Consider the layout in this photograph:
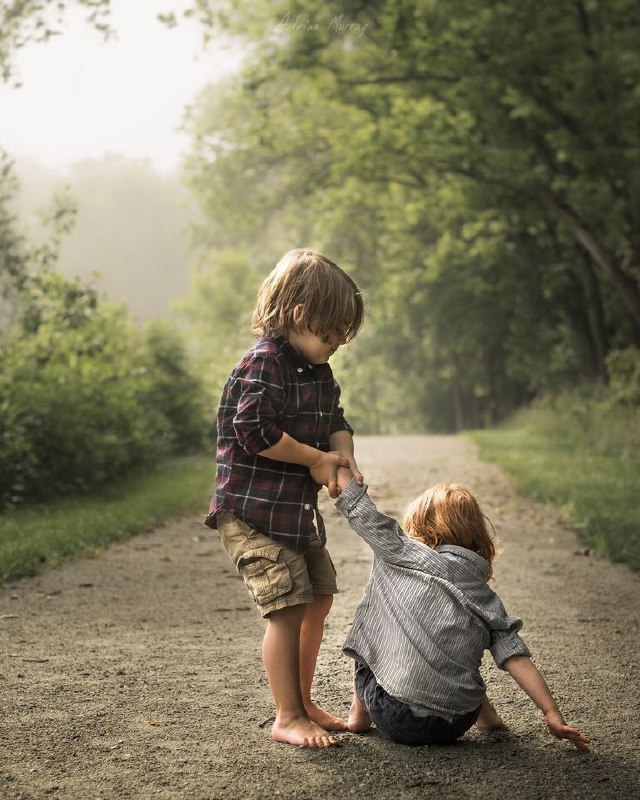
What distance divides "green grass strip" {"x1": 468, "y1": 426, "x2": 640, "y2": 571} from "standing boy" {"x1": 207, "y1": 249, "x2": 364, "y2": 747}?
12.9 ft

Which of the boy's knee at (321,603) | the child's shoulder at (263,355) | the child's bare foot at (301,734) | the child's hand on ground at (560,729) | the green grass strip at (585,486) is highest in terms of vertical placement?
the child's shoulder at (263,355)

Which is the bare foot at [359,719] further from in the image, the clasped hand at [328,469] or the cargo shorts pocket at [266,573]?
the clasped hand at [328,469]

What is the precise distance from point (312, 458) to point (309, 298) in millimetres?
547

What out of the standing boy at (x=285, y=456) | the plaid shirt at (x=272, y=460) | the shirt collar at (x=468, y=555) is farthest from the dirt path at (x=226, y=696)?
the plaid shirt at (x=272, y=460)

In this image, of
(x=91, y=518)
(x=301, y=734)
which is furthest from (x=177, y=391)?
(x=301, y=734)

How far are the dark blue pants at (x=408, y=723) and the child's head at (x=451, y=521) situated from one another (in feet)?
1.78

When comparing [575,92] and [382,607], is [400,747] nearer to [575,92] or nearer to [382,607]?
[382,607]

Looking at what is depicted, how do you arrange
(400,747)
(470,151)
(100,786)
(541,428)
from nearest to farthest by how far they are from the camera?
(100,786), (400,747), (470,151), (541,428)

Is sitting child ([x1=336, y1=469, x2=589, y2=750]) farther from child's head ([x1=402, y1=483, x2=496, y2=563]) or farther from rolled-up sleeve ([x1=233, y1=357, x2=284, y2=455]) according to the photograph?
rolled-up sleeve ([x1=233, y1=357, x2=284, y2=455])

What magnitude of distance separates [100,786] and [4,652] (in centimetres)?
181

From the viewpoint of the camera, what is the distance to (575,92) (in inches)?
647

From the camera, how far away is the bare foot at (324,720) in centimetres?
350

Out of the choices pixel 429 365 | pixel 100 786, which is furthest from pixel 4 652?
pixel 429 365

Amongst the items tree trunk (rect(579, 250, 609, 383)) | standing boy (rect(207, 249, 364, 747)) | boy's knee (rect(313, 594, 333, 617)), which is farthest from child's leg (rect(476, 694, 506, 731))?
tree trunk (rect(579, 250, 609, 383))
